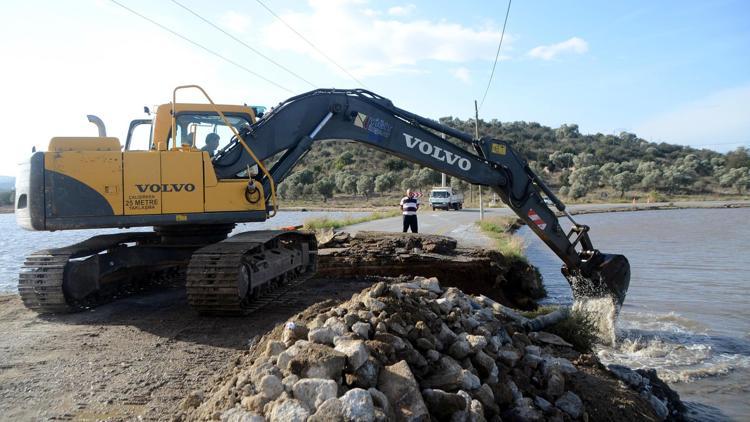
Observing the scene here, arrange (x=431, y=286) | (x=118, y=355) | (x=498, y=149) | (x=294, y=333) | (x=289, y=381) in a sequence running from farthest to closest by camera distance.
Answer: (x=498, y=149), (x=431, y=286), (x=118, y=355), (x=294, y=333), (x=289, y=381)

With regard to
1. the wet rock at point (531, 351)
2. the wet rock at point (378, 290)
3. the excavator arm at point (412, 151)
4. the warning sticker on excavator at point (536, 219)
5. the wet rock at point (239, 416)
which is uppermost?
the excavator arm at point (412, 151)

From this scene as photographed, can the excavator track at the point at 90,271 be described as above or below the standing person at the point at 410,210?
below

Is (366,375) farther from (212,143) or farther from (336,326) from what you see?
(212,143)

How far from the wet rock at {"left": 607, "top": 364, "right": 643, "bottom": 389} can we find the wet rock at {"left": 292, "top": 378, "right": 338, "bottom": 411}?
4.53m

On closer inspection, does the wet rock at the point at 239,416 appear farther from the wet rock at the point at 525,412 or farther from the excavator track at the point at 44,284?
the excavator track at the point at 44,284

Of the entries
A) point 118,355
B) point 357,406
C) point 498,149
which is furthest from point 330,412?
point 498,149

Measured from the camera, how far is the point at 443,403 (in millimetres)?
4336

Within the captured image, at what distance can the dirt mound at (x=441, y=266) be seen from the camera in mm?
11836

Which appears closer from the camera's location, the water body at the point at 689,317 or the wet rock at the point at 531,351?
the wet rock at the point at 531,351

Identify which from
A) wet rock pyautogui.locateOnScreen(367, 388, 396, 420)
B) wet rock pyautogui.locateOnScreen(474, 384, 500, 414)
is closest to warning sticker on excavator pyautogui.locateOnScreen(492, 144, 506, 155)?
wet rock pyautogui.locateOnScreen(474, 384, 500, 414)

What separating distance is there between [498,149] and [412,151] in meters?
1.71

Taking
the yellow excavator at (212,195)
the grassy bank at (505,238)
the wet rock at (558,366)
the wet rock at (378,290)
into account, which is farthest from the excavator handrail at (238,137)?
the grassy bank at (505,238)

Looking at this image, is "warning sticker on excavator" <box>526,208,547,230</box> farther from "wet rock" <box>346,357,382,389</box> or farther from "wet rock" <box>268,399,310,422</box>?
"wet rock" <box>268,399,310,422</box>

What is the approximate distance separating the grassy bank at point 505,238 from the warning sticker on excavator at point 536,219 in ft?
9.34
